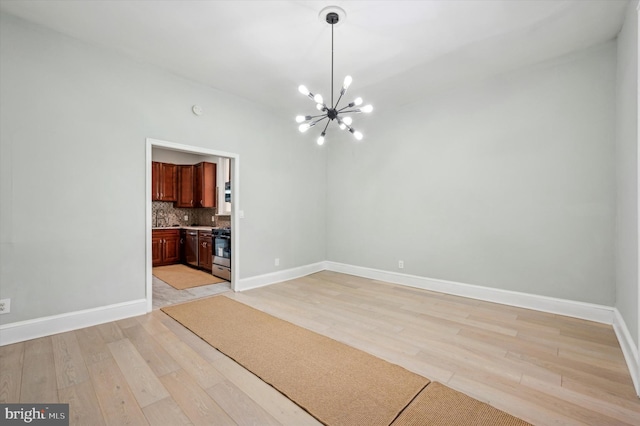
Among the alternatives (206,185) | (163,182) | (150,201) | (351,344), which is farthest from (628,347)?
(163,182)

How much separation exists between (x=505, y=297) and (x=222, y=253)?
4.67 metres

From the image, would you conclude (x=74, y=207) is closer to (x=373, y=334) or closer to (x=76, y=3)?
(x=76, y=3)

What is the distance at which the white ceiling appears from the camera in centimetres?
254

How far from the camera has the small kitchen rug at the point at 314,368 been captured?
Result: 1.82m

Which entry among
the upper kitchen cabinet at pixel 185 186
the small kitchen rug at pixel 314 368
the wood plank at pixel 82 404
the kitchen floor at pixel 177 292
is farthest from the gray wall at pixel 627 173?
the upper kitchen cabinet at pixel 185 186

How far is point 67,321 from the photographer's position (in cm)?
293

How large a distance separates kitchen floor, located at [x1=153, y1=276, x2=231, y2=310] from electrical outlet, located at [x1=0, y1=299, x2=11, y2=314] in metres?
1.33

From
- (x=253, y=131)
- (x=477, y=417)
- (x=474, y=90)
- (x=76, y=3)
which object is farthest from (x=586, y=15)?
(x=76, y=3)

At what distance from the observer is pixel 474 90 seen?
13.3 feet

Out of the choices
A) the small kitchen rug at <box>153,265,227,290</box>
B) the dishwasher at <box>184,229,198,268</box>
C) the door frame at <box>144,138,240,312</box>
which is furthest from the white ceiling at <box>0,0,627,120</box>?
the dishwasher at <box>184,229,198,268</box>

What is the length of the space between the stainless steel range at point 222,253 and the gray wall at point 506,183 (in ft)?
8.48

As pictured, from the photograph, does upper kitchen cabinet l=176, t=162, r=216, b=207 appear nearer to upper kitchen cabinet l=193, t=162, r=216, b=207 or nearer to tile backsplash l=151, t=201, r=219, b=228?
upper kitchen cabinet l=193, t=162, r=216, b=207

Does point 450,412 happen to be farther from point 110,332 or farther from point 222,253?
point 222,253

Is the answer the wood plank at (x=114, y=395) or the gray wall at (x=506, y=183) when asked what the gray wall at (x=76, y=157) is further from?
the gray wall at (x=506, y=183)
